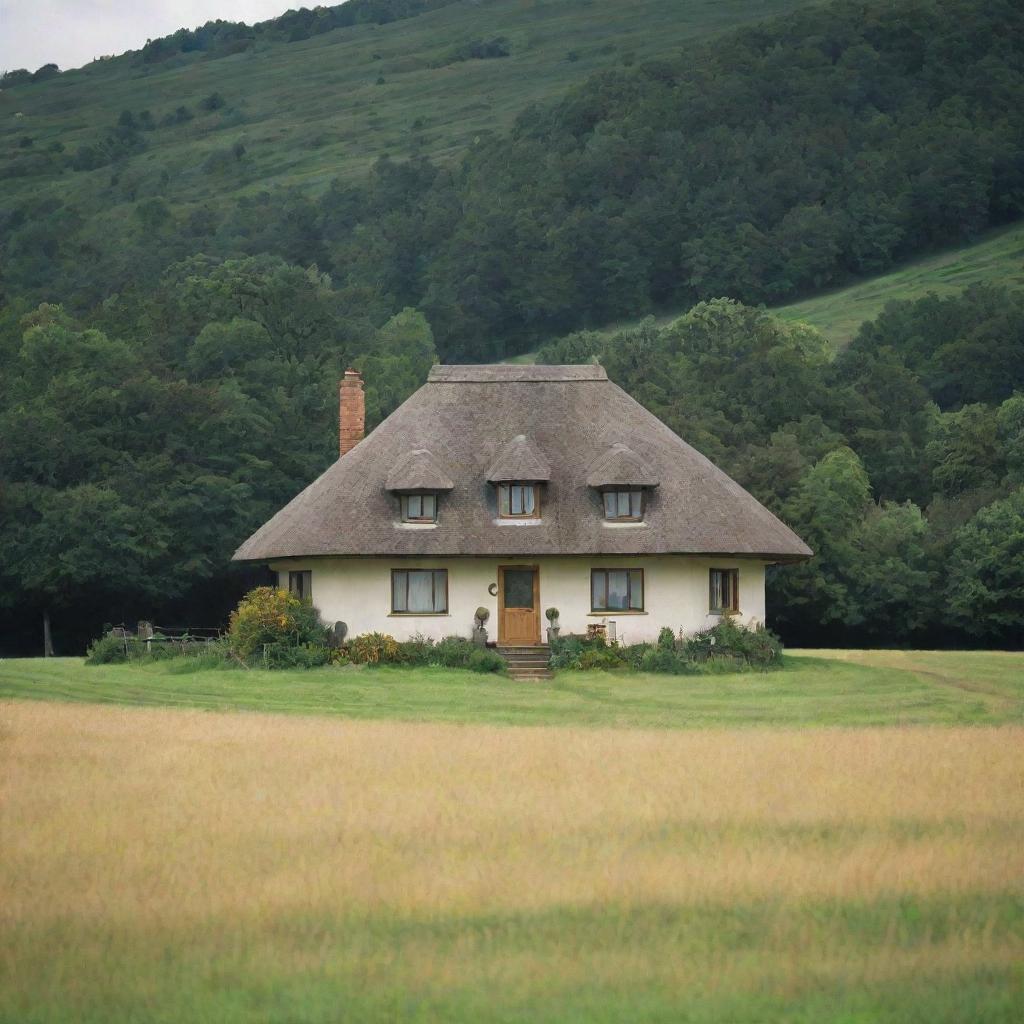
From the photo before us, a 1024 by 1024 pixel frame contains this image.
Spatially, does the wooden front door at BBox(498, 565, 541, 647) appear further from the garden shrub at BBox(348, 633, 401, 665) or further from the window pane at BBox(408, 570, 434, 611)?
the garden shrub at BBox(348, 633, 401, 665)

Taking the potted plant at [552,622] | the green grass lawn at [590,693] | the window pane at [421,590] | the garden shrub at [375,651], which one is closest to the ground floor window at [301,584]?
the window pane at [421,590]

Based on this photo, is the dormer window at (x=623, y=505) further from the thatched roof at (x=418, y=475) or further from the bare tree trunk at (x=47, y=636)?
the bare tree trunk at (x=47, y=636)

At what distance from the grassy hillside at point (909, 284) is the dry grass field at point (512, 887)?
104m

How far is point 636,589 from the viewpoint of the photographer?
46312mm

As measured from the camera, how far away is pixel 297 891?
1516 cm

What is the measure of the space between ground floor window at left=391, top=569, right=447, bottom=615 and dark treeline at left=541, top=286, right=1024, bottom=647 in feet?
65.2

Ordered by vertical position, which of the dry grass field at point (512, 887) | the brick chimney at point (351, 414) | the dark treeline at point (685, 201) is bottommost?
the dry grass field at point (512, 887)

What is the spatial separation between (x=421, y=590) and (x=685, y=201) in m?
94.2

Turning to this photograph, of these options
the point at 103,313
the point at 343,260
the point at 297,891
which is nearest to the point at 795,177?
the point at 343,260

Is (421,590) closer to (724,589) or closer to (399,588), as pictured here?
(399,588)

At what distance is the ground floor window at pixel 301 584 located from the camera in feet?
155

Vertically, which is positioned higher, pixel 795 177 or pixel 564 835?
pixel 795 177

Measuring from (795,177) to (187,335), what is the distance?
68.6 meters

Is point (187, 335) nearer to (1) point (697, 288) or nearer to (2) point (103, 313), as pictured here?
(2) point (103, 313)
